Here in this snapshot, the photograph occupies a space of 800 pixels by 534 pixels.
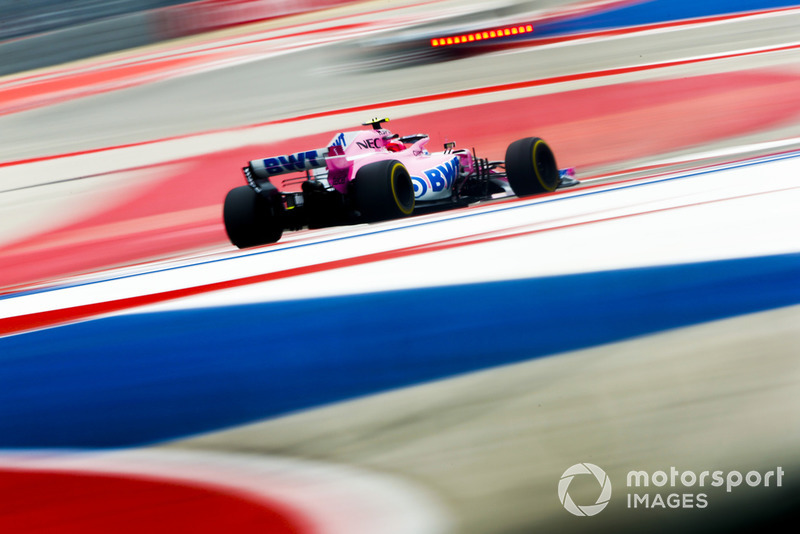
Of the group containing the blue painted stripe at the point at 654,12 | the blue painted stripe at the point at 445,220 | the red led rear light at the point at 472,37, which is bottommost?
the blue painted stripe at the point at 445,220

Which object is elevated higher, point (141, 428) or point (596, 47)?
A: point (596, 47)

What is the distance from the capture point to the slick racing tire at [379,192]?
3.82 metres

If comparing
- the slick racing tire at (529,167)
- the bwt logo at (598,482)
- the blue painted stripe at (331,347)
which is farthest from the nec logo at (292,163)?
the bwt logo at (598,482)

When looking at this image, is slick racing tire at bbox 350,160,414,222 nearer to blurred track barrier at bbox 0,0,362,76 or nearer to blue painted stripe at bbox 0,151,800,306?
blue painted stripe at bbox 0,151,800,306

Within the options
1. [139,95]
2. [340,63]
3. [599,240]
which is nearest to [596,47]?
[340,63]

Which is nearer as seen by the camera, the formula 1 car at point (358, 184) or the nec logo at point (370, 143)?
the formula 1 car at point (358, 184)

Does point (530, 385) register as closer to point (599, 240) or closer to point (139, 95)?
point (599, 240)

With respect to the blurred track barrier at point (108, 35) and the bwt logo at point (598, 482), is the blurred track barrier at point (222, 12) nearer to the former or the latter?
the blurred track barrier at point (108, 35)

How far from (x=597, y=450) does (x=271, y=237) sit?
8.88 feet

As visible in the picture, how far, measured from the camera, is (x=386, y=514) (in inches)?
76.7

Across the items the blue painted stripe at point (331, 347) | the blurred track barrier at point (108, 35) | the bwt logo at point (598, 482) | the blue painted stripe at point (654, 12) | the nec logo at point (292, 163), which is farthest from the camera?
the blurred track barrier at point (108, 35)

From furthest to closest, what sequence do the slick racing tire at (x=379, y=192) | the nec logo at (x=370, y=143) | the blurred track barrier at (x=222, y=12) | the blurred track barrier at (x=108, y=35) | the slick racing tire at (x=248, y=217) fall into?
the blurred track barrier at (x=222, y=12), the blurred track barrier at (x=108, y=35), the nec logo at (x=370, y=143), the slick racing tire at (x=248, y=217), the slick racing tire at (x=379, y=192)

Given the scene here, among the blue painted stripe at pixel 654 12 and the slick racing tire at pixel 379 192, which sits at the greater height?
the blue painted stripe at pixel 654 12

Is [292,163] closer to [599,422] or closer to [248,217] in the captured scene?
[248,217]
